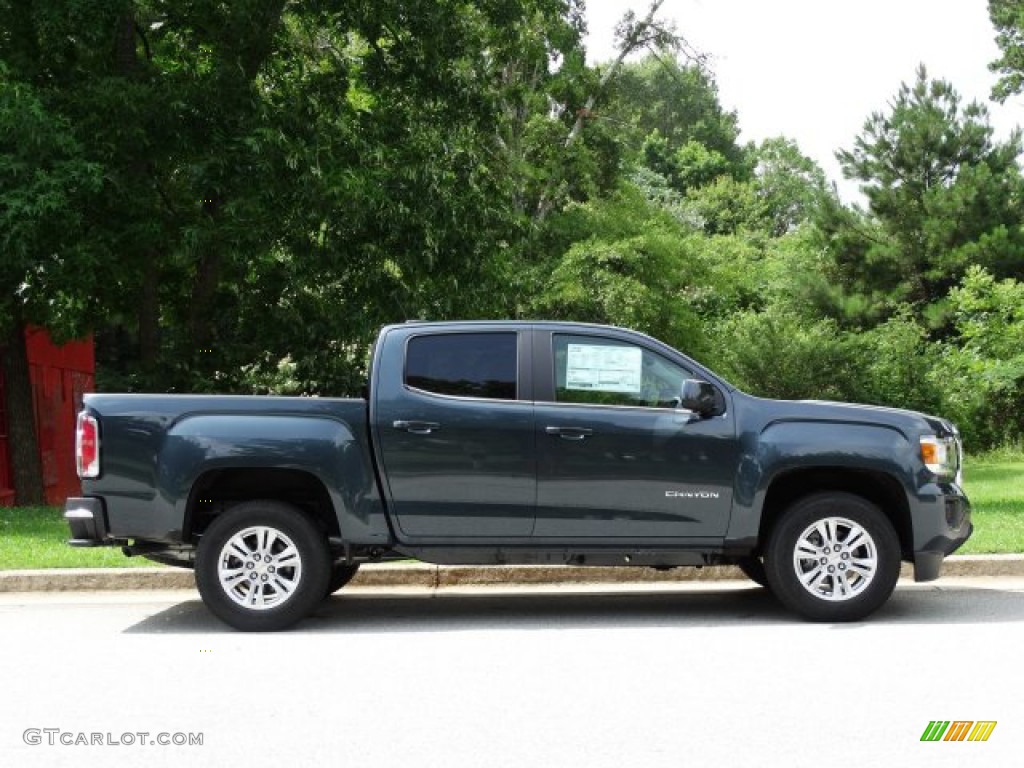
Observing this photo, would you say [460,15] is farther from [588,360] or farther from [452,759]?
[452,759]

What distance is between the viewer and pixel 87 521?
8.59 metres

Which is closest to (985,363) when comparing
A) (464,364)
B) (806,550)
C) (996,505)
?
(996,505)

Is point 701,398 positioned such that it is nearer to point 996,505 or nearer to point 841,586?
point 841,586

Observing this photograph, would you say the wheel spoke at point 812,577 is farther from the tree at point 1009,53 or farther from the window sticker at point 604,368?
the tree at point 1009,53

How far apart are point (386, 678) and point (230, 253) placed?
42.0 feet

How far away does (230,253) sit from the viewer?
1903cm

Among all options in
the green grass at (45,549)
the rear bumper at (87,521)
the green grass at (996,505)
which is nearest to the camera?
the rear bumper at (87,521)

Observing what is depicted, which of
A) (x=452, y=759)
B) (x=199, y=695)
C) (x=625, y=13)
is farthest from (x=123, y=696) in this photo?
(x=625, y=13)

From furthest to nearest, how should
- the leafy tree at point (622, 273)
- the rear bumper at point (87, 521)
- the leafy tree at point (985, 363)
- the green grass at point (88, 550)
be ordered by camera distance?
1. the leafy tree at point (985, 363)
2. the leafy tree at point (622, 273)
3. the green grass at point (88, 550)
4. the rear bumper at point (87, 521)

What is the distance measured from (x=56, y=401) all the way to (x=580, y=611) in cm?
1725

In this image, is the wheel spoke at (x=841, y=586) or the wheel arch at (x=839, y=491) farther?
the wheel arch at (x=839, y=491)

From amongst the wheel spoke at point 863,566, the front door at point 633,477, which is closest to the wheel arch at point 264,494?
the front door at point 633,477

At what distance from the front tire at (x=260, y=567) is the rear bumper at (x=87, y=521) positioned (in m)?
0.62

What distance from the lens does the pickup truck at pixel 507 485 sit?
8.68 metres
